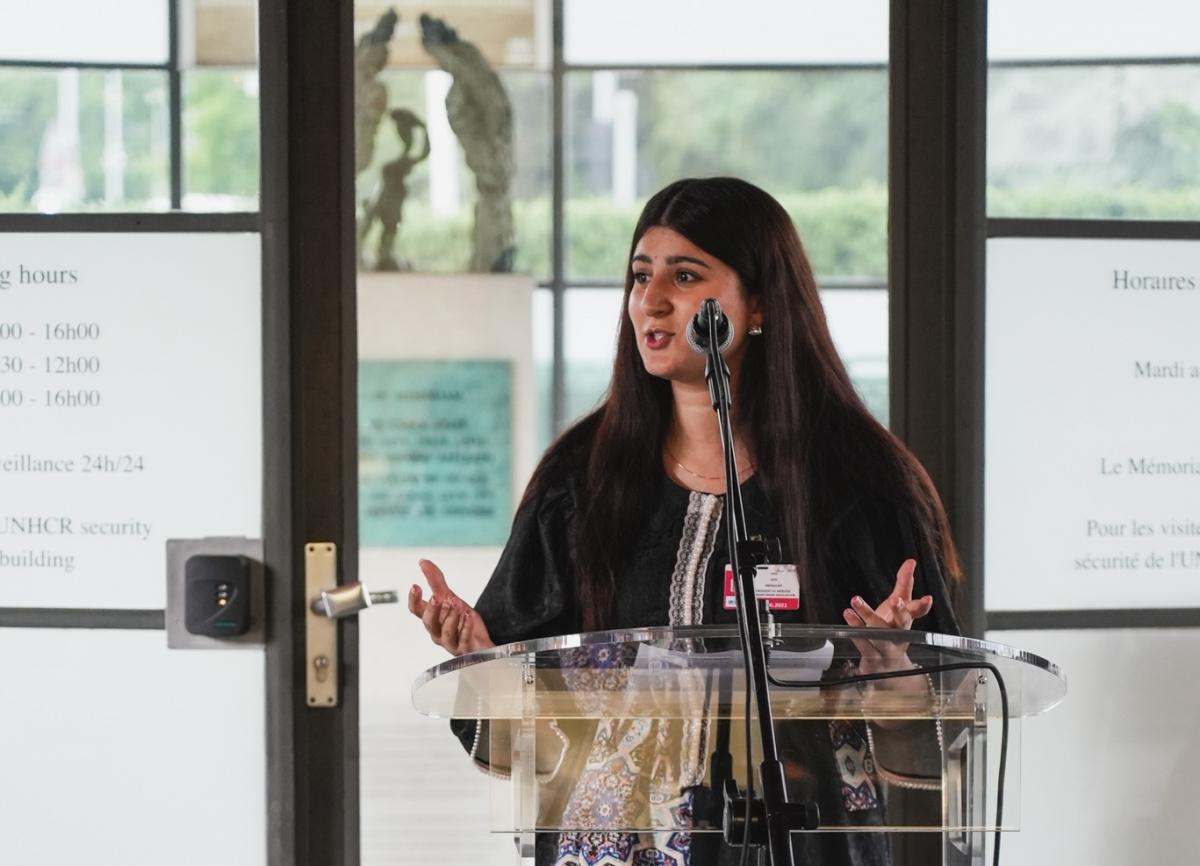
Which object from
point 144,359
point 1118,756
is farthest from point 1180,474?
point 144,359

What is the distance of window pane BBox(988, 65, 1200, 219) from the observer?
8.80ft

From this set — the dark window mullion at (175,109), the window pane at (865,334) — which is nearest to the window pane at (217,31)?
the dark window mullion at (175,109)

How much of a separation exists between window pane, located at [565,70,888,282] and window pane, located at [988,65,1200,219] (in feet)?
0.78

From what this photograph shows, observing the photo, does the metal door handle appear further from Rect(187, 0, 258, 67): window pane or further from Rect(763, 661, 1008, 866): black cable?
Rect(763, 661, 1008, 866): black cable

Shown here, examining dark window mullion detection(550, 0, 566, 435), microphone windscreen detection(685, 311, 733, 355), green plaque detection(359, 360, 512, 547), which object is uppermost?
dark window mullion detection(550, 0, 566, 435)

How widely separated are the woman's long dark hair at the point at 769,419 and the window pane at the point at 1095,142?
0.77m

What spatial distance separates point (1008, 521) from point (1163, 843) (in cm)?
68

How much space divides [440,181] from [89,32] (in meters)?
0.72

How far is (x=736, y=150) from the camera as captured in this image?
2.66 m

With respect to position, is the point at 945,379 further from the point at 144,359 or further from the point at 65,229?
the point at 65,229

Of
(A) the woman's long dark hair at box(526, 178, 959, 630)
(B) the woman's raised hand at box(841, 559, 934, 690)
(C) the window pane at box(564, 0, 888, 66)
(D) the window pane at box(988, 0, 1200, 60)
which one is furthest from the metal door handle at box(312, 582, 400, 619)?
(D) the window pane at box(988, 0, 1200, 60)

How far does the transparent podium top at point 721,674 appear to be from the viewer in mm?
1249

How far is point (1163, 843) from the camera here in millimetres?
2689

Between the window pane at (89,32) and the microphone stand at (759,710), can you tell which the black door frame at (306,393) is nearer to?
the window pane at (89,32)
